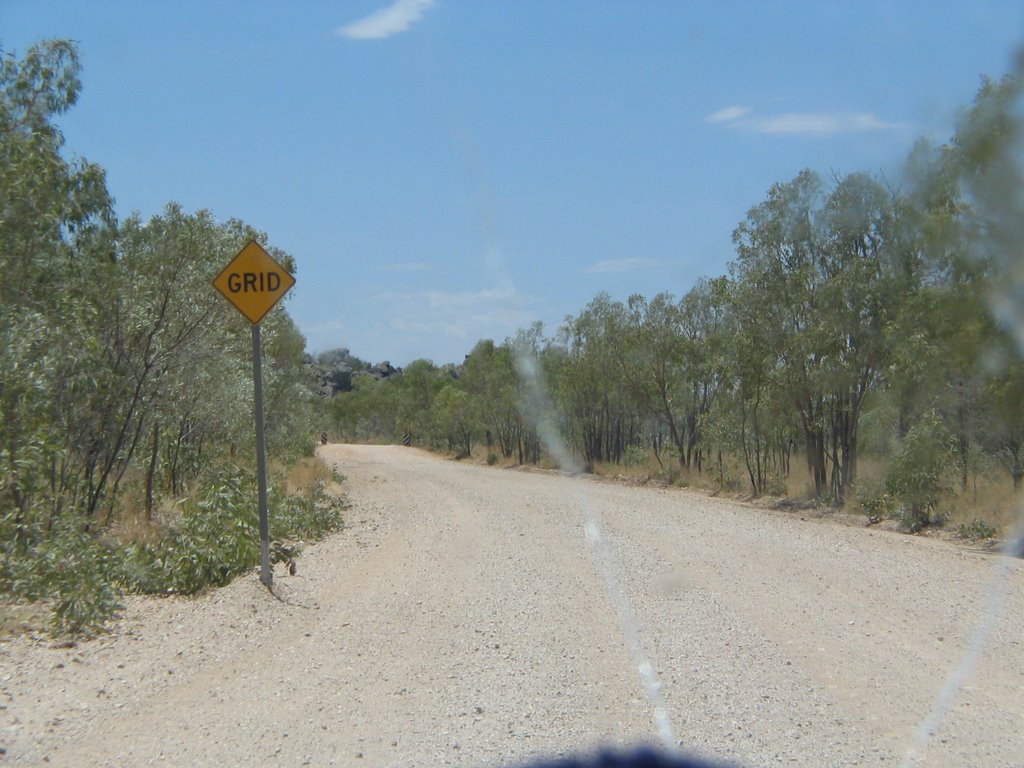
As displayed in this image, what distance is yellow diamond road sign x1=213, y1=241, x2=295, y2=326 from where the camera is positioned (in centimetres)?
1084

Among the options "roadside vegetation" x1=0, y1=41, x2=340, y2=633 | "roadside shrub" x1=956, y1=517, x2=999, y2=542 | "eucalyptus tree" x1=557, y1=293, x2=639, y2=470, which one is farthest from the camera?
"eucalyptus tree" x1=557, y1=293, x2=639, y2=470

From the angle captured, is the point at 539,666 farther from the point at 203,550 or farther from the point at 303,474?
the point at 303,474

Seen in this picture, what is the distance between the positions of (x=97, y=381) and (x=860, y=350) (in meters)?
16.5

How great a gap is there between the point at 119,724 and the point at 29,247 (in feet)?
23.7

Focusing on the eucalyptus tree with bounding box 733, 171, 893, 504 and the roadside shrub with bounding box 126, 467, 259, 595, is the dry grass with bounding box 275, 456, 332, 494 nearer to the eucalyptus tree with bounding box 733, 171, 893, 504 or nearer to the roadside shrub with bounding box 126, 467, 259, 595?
the roadside shrub with bounding box 126, 467, 259, 595

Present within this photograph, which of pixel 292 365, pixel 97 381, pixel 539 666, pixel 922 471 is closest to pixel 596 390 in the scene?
pixel 292 365

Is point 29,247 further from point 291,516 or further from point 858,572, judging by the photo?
point 858,572

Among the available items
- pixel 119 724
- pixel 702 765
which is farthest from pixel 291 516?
pixel 702 765

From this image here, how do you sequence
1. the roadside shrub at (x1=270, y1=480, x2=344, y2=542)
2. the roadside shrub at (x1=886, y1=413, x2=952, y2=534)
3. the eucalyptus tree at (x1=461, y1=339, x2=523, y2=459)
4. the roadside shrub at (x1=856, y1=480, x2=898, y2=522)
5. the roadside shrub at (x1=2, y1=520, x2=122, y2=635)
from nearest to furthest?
the roadside shrub at (x1=2, y1=520, x2=122, y2=635) < the roadside shrub at (x1=270, y1=480, x2=344, y2=542) < the roadside shrub at (x1=886, y1=413, x2=952, y2=534) < the roadside shrub at (x1=856, y1=480, x2=898, y2=522) < the eucalyptus tree at (x1=461, y1=339, x2=523, y2=459)

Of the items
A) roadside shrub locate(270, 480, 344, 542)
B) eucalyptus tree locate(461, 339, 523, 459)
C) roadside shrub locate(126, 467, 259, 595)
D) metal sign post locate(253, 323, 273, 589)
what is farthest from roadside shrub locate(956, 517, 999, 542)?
eucalyptus tree locate(461, 339, 523, 459)

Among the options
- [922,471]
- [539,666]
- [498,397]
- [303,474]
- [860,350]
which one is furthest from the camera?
[498,397]

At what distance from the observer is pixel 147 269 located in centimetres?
1495

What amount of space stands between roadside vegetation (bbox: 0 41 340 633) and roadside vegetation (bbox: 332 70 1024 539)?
427 inches

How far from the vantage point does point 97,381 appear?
13.4m
